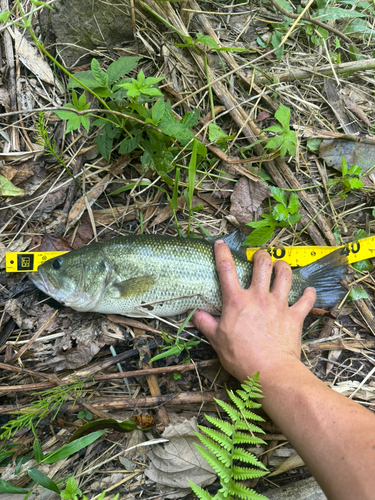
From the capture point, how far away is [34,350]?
3652mm

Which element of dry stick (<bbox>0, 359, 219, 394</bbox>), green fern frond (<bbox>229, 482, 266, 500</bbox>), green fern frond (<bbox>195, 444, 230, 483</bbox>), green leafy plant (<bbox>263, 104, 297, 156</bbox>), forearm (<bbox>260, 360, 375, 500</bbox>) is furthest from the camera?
green leafy plant (<bbox>263, 104, 297, 156</bbox>)

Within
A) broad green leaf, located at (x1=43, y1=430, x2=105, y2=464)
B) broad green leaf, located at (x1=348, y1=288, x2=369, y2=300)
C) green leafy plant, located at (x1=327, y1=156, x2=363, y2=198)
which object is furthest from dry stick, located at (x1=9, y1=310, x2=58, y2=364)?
green leafy plant, located at (x1=327, y1=156, x2=363, y2=198)

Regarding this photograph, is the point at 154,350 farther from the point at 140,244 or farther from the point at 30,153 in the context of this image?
the point at 30,153

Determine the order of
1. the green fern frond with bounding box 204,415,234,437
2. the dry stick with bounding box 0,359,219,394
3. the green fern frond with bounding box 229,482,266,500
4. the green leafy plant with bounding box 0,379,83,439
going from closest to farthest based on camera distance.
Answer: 1. the green fern frond with bounding box 229,482,266,500
2. the green fern frond with bounding box 204,415,234,437
3. the green leafy plant with bounding box 0,379,83,439
4. the dry stick with bounding box 0,359,219,394

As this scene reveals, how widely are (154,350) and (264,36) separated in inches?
175

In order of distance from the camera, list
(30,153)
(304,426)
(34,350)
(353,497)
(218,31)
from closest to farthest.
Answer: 1. (353,497)
2. (304,426)
3. (34,350)
4. (30,153)
5. (218,31)

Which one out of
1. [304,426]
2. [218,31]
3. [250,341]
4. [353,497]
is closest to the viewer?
[353,497]

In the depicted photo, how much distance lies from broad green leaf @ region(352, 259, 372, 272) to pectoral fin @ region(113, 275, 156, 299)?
266cm

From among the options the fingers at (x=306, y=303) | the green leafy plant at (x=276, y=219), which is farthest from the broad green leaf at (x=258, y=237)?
the fingers at (x=306, y=303)

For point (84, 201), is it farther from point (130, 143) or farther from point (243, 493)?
point (243, 493)

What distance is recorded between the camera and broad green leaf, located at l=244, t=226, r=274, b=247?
394 cm

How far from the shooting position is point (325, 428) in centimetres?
230

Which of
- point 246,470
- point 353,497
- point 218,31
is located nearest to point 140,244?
point 246,470

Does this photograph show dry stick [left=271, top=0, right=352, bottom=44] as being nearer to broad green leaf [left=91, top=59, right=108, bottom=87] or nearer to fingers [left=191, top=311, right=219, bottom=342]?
broad green leaf [left=91, top=59, right=108, bottom=87]
